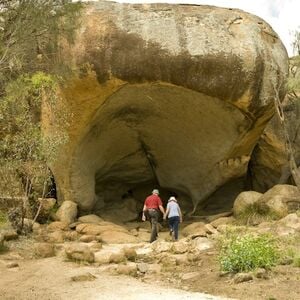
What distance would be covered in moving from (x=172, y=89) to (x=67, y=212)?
4.90m

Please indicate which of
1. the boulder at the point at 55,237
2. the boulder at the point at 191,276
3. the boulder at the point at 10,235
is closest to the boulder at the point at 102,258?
the boulder at the point at 191,276

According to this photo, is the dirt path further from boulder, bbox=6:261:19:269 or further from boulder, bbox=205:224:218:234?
boulder, bbox=205:224:218:234

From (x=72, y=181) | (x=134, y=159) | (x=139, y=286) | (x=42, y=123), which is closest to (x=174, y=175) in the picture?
(x=134, y=159)

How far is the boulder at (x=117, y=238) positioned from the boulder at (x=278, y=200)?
3973mm

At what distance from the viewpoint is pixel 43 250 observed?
11.1 m

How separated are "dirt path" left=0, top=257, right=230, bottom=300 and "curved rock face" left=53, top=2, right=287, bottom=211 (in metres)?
6.98

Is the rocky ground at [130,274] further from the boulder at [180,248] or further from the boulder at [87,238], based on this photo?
the boulder at [87,238]

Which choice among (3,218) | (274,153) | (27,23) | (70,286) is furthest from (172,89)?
(70,286)

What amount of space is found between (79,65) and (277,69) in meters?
6.10

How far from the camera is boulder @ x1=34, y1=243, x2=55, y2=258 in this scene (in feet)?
36.2

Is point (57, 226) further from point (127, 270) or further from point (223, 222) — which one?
point (127, 270)

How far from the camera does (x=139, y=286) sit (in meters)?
8.24

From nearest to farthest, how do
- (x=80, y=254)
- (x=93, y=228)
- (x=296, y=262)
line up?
(x=296, y=262) → (x=80, y=254) → (x=93, y=228)

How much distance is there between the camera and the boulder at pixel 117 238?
13680mm
